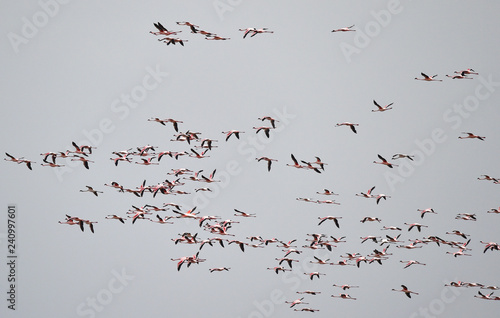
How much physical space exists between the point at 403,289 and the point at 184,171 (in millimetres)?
22275

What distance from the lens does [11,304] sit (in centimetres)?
11700

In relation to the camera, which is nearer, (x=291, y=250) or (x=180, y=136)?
(x=180, y=136)

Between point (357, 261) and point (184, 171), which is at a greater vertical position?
point (184, 171)

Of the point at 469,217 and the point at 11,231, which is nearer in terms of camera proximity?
the point at 469,217

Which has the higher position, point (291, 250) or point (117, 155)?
point (117, 155)

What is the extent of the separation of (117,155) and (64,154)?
4336 millimetres

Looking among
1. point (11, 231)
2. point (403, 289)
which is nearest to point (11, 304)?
point (11, 231)

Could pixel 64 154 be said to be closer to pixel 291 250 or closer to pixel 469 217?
pixel 291 250

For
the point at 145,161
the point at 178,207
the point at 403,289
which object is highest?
the point at 145,161

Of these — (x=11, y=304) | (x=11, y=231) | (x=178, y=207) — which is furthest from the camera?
(x=11, y=304)

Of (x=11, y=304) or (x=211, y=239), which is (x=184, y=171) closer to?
(x=211, y=239)

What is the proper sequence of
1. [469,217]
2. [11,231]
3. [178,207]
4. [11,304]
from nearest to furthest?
[178,207]
[469,217]
[11,231]
[11,304]

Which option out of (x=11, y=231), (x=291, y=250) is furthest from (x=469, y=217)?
(x=11, y=231)

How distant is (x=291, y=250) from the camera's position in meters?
88.4
